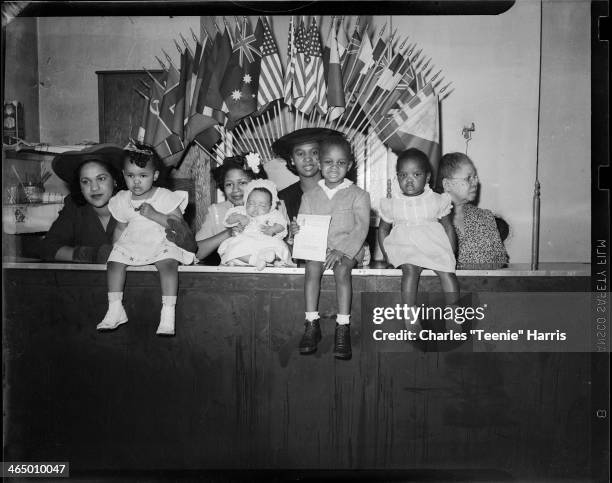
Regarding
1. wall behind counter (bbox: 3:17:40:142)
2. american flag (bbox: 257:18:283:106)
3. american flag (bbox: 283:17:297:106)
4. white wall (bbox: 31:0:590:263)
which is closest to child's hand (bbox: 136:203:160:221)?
white wall (bbox: 31:0:590:263)

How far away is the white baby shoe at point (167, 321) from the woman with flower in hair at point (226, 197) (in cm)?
37

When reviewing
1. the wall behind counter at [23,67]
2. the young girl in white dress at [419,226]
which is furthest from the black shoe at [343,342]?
the wall behind counter at [23,67]

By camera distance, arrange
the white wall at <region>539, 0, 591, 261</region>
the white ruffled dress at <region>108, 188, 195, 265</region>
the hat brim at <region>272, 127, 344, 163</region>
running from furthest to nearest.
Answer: the hat brim at <region>272, 127, 344, 163</region> → the white ruffled dress at <region>108, 188, 195, 265</region> → the white wall at <region>539, 0, 591, 261</region>

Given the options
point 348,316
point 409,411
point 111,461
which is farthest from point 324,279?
point 111,461

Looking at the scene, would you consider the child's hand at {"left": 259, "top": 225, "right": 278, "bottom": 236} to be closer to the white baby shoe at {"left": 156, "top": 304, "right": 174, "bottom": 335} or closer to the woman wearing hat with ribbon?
the white baby shoe at {"left": 156, "top": 304, "right": 174, "bottom": 335}

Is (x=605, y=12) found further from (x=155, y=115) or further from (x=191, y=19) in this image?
(x=155, y=115)

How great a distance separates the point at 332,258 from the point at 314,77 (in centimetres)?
110

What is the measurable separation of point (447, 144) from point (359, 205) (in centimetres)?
67

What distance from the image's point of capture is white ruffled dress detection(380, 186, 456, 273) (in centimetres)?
367

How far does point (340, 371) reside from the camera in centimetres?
367

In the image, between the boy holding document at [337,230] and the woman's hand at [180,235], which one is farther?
the woman's hand at [180,235]

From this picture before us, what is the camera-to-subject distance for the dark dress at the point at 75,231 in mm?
3783

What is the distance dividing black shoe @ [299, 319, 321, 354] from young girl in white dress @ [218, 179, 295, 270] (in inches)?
15.2

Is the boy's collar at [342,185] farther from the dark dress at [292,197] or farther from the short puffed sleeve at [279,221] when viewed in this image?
the short puffed sleeve at [279,221]
